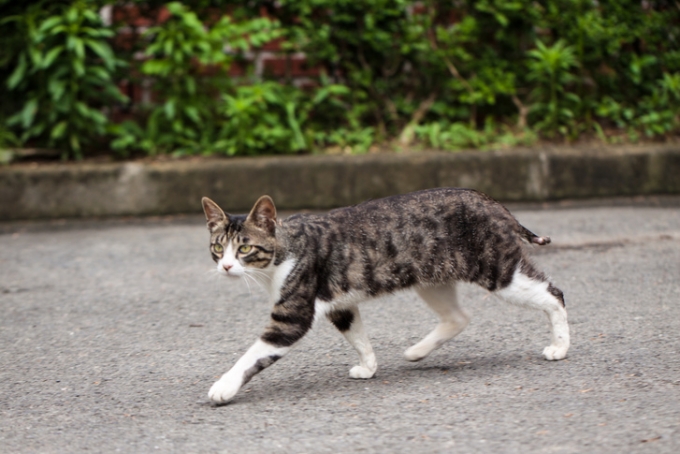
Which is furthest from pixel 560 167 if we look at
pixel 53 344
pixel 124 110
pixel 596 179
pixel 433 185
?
pixel 53 344

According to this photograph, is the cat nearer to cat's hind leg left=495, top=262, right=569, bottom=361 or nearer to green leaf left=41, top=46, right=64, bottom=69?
cat's hind leg left=495, top=262, right=569, bottom=361

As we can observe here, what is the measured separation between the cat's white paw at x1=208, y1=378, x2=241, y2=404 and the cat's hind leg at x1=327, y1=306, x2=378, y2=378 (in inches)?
22.7

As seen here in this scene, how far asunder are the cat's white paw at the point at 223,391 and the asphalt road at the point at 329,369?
0.05 meters

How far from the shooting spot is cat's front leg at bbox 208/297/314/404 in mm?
3490

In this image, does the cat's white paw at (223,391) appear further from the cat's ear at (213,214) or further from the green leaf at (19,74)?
the green leaf at (19,74)

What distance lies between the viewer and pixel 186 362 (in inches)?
162

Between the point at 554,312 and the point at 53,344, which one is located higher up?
the point at 554,312

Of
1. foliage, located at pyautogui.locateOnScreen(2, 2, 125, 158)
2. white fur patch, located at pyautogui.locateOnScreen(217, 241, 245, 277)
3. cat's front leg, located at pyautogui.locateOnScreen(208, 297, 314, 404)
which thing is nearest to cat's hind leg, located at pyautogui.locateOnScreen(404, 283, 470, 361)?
cat's front leg, located at pyautogui.locateOnScreen(208, 297, 314, 404)

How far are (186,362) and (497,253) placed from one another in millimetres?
1544

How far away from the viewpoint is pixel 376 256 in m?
3.83

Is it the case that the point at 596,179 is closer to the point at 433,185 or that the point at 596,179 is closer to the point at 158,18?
the point at 433,185

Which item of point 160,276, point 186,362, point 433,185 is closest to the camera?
point 186,362

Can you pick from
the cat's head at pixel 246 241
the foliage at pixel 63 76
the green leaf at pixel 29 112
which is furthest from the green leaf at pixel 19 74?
the cat's head at pixel 246 241

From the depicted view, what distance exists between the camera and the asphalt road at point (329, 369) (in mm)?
3100
